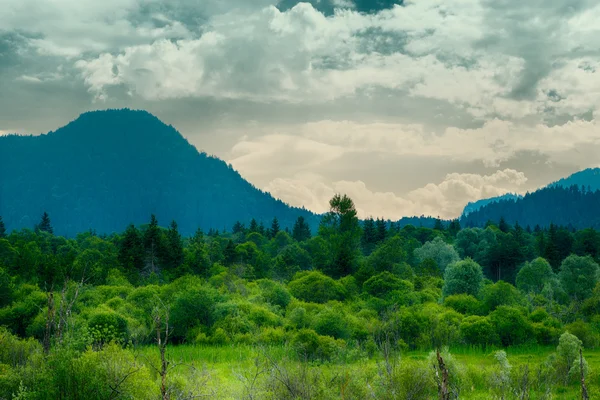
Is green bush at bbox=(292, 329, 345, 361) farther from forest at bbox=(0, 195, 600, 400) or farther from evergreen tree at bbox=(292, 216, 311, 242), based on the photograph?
evergreen tree at bbox=(292, 216, 311, 242)

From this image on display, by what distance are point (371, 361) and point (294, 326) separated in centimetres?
1218

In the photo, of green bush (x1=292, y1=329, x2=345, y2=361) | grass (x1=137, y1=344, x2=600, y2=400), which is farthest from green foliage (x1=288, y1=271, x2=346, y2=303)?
green bush (x1=292, y1=329, x2=345, y2=361)

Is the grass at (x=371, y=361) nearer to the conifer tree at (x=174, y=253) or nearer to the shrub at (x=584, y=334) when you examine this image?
the shrub at (x=584, y=334)

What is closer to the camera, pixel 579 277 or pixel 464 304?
pixel 464 304

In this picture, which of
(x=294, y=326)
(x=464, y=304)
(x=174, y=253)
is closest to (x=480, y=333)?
(x=464, y=304)

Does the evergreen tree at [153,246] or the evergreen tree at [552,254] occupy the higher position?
the evergreen tree at [153,246]

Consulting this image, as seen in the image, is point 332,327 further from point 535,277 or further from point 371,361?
point 535,277

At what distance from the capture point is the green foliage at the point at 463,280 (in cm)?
5803

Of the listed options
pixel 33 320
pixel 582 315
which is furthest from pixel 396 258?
pixel 33 320

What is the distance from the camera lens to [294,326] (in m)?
45.0

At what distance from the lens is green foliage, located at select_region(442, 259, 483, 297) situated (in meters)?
58.0

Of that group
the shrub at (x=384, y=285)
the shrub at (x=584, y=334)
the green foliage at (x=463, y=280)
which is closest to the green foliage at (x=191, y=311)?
the shrub at (x=384, y=285)

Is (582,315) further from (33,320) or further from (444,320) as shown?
(33,320)

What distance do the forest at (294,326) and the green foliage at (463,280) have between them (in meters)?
0.15
